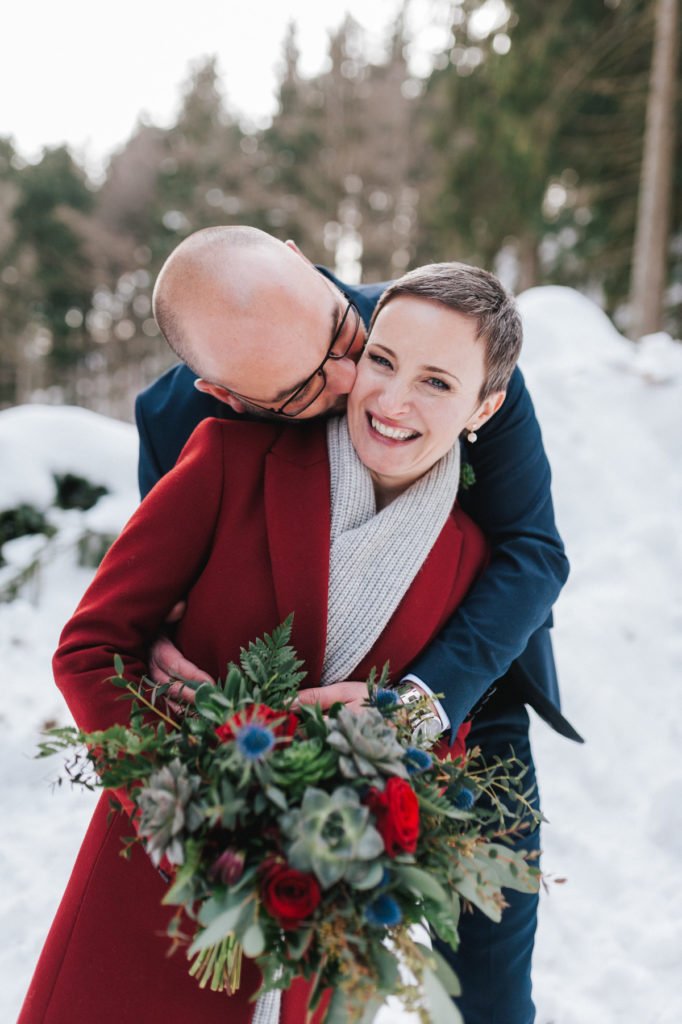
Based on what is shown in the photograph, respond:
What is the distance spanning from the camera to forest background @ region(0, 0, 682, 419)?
9023 millimetres

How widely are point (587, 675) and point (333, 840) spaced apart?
3.20 m

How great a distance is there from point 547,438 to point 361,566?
13.6 ft

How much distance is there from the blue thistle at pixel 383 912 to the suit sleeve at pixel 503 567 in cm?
59

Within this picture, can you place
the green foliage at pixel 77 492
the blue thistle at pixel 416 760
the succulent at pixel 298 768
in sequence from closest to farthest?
1. the succulent at pixel 298 768
2. the blue thistle at pixel 416 760
3. the green foliage at pixel 77 492

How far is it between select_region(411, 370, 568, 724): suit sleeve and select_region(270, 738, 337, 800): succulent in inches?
20.9

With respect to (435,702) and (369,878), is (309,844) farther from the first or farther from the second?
(435,702)

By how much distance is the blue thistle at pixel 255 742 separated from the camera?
3.33ft

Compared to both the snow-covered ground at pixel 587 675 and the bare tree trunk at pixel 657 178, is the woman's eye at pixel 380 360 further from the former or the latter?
the bare tree trunk at pixel 657 178

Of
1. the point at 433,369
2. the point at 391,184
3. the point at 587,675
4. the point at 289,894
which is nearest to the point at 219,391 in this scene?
the point at 433,369

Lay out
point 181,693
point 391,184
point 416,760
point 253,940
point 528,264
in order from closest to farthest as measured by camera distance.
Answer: point 253,940 < point 416,760 < point 181,693 < point 528,264 < point 391,184

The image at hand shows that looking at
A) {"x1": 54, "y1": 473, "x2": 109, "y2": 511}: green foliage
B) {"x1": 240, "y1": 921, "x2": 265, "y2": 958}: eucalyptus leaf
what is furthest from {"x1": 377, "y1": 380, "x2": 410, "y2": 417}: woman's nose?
{"x1": 54, "y1": 473, "x2": 109, "y2": 511}: green foliage

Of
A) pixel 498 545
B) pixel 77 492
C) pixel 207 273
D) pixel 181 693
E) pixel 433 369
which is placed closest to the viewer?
pixel 181 693

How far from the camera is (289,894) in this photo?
0.98m

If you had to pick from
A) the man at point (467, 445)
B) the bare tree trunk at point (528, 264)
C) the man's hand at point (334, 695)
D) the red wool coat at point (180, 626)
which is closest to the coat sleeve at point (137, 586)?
the red wool coat at point (180, 626)
